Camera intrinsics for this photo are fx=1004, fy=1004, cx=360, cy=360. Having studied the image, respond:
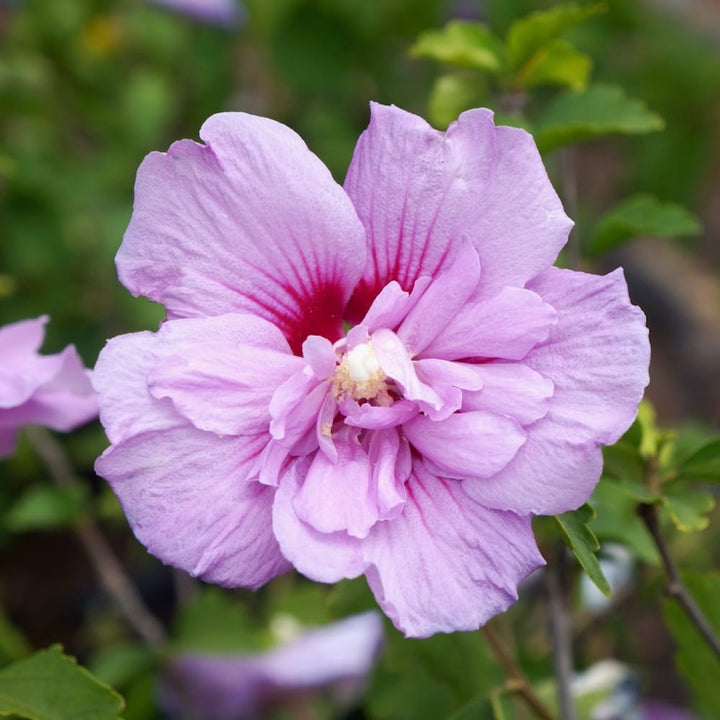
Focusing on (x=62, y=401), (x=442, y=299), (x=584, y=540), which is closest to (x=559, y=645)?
(x=584, y=540)

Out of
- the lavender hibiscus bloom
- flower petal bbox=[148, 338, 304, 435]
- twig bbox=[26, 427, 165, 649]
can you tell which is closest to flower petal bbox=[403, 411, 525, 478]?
the lavender hibiscus bloom

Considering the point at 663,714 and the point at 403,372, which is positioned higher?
the point at 403,372

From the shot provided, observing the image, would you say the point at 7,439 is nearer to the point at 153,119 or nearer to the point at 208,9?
the point at 153,119

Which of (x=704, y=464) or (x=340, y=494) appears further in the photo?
(x=704, y=464)

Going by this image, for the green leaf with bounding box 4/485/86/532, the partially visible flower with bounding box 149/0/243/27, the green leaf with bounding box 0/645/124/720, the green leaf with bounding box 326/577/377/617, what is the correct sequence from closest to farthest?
the green leaf with bounding box 0/645/124/720
the green leaf with bounding box 326/577/377/617
the green leaf with bounding box 4/485/86/532
the partially visible flower with bounding box 149/0/243/27

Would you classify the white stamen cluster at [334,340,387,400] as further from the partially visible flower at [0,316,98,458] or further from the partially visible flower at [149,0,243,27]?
the partially visible flower at [149,0,243,27]

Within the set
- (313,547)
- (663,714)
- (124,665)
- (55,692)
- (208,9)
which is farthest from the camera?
(208,9)
